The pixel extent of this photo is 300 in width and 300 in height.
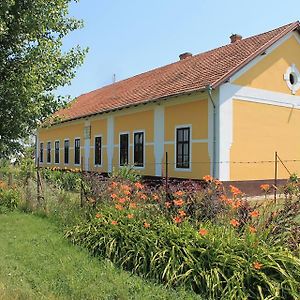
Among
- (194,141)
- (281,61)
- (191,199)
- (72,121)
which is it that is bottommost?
(191,199)

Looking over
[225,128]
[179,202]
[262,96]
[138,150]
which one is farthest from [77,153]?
[179,202]

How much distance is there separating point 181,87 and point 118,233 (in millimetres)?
12290

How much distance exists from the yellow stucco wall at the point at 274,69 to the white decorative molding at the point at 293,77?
14cm

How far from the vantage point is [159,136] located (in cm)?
1919

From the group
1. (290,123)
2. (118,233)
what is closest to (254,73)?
(290,123)

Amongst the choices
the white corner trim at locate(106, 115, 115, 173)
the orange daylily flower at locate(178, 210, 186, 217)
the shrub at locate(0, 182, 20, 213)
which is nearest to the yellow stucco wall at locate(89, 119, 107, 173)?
the white corner trim at locate(106, 115, 115, 173)

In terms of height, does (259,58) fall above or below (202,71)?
above

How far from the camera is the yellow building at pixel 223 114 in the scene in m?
16.5

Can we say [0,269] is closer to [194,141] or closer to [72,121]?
[194,141]

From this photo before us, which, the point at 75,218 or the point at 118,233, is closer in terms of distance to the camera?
→ the point at 118,233

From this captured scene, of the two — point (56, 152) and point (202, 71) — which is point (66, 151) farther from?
point (202, 71)

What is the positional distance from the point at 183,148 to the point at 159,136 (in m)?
1.64

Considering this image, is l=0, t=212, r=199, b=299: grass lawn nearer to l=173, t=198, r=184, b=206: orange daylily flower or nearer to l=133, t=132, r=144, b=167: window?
l=173, t=198, r=184, b=206: orange daylily flower

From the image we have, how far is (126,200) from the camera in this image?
7.49 metres
